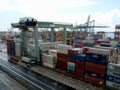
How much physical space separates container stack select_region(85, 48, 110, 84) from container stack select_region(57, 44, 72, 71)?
6956mm

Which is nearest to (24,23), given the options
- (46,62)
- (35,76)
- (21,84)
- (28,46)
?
(28,46)

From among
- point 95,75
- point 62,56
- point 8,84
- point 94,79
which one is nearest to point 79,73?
point 94,79

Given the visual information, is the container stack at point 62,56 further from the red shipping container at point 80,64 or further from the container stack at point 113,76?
the container stack at point 113,76

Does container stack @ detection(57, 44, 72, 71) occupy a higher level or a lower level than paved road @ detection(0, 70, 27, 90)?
higher

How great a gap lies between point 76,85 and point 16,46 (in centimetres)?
3539

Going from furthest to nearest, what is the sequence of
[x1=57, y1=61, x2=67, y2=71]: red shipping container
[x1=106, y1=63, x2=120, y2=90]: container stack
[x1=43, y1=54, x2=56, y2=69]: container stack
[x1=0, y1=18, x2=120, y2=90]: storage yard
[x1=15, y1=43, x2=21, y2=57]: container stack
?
[x1=15, y1=43, x2=21, y2=57]: container stack
[x1=43, y1=54, x2=56, y2=69]: container stack
[x1=57, y1=61, x2=67, y2=71]: red shipping container
[x1=0, y1=18, x2=120, y2=90]: storage yard
[x1=106, y1=63, x2=120, y2=90]: container stack

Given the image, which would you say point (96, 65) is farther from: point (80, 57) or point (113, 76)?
point (80, 57)

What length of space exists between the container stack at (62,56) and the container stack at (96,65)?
696cm

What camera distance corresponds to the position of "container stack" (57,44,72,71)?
36.3 m

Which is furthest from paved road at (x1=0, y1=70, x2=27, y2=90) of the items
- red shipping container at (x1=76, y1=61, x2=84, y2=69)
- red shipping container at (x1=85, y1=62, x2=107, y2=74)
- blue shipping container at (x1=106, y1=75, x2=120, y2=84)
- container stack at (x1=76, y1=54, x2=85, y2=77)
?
blue shipping container at (x1=106, y1=75, x2=120, y2=84)

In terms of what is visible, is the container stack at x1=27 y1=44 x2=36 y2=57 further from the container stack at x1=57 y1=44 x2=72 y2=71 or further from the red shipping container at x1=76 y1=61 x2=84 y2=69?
the red shipping container at x1=76 y1=61 x2=84 y2=69

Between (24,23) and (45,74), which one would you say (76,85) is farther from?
(24,23)

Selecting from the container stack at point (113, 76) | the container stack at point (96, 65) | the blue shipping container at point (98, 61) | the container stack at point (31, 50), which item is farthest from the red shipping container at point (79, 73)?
the container stack at point (31, 50)

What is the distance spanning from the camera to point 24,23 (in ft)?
146
